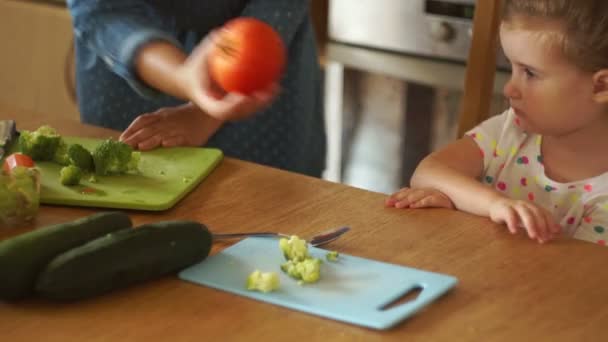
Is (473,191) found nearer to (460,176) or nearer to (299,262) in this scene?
(460,176)

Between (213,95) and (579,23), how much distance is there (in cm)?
55

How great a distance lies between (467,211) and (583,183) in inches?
9.9

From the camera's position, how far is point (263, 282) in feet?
3.07

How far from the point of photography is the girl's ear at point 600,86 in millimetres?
1356

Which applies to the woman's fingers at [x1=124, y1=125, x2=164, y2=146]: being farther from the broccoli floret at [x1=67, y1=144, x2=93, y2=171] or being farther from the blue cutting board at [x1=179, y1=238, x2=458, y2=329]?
the blue cutting board at [x1=179, y1=238, x2=458, y2=329]

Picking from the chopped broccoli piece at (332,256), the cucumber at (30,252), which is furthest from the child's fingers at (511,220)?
the cucumber at (30,252)

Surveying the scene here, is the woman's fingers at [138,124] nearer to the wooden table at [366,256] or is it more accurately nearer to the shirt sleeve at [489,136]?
the wooden table at [366,256]

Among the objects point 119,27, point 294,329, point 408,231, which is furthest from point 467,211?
point 119,27

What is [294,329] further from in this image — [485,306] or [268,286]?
[485,306]

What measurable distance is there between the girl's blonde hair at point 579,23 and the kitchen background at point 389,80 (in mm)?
865

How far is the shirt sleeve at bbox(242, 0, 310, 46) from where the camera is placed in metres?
1.51

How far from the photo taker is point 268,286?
3.07 ft

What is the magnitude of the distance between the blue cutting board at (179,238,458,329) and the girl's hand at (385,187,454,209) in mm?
178

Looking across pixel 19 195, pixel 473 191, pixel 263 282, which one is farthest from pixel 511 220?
pixel 19 195
